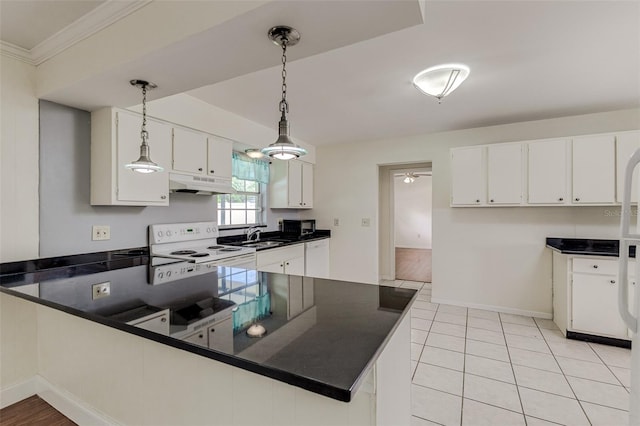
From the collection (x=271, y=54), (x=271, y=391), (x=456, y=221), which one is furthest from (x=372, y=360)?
(x=456, y=221)

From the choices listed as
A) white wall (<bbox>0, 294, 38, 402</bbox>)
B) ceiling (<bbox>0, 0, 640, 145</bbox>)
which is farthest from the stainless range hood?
white wall (<bbox>0, 294, 38, 402</bbox>)

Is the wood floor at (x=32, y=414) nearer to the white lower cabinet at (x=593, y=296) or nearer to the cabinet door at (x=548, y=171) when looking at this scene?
the white lower cabinet at (x=593, y=296)

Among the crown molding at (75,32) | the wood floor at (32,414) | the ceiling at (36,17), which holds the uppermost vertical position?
the ceiling at (36,17)

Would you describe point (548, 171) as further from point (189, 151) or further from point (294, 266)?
point (189, 151)

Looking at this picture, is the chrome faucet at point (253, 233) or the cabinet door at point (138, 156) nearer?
the cabinet door at point (138, 156)

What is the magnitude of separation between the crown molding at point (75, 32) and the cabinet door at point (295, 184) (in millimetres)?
2781

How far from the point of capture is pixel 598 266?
280 cm

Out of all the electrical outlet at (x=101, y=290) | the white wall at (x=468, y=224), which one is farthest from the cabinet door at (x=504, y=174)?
the electrical outlet at (x=101, y=290)

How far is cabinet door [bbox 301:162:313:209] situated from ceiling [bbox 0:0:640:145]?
1.40m

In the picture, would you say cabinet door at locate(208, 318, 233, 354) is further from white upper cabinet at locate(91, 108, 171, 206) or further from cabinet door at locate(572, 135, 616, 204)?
cabinet door at locate(572, 135, 616, 204)

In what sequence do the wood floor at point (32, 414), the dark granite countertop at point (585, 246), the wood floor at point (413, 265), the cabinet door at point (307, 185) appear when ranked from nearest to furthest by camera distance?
the wood floor at point (32, 414) → the dark granite countertop at point (585, 246) → the cabinet door at point (307, 185) → the wood floor at point (413, 265)

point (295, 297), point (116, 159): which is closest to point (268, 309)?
point (295, 297)

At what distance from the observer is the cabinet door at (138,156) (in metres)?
2.24

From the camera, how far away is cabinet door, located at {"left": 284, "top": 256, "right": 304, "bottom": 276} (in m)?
3.70
